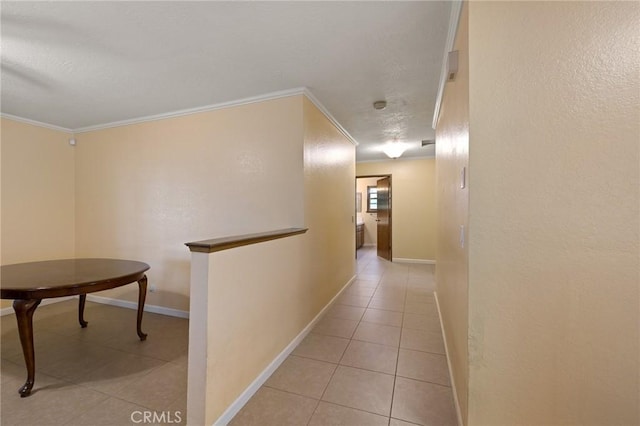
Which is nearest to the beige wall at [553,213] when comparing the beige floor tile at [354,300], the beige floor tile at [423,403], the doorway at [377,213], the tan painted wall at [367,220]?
the beige floor tile at [423,403]

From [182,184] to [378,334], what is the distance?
2.74 meters

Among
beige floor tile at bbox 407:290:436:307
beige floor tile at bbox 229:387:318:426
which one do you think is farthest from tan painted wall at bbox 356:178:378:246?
beige floor tile at bbox 229:387:318:426

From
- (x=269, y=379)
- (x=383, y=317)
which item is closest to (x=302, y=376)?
(x=269, y=379)

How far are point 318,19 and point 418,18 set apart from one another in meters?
0.63

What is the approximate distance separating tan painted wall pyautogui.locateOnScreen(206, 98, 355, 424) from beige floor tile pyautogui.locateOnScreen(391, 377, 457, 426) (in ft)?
3.08

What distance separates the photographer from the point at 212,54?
1904mm

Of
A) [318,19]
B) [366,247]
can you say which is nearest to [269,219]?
[318,19]

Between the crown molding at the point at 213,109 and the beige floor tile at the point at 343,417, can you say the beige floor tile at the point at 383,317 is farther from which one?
the crown molding at the point at 213,109

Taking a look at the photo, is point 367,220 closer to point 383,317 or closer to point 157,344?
point 383,317

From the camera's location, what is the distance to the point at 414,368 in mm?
1947

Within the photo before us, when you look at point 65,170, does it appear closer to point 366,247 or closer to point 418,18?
point 418,18

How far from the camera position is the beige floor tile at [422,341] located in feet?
7.27

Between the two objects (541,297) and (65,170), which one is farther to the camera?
(65,170)

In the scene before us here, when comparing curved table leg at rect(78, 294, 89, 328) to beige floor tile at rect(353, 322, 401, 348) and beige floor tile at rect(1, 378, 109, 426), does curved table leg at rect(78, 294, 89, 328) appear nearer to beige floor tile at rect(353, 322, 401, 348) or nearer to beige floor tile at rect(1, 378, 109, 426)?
beige floor tile at rect(1, 378, 109, 426)
